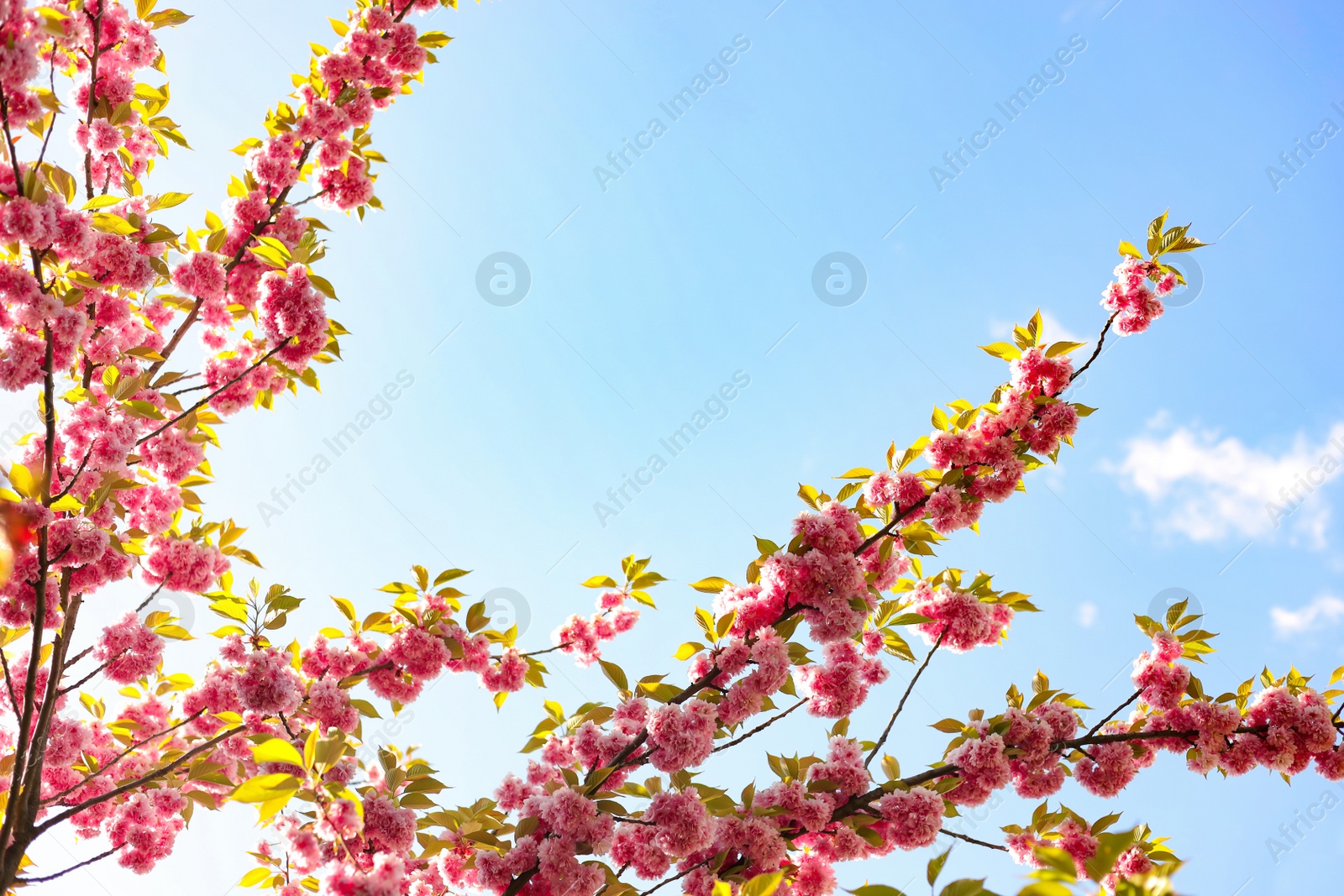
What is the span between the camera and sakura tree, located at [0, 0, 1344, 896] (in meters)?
3.40

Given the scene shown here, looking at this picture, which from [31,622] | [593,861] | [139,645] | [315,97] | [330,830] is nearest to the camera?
[330,830]

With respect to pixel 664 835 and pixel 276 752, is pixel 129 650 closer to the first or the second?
pixel 276 752

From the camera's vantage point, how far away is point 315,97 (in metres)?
5.06

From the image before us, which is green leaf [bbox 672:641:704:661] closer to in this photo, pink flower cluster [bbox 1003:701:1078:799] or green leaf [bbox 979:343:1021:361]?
pink flower cluster [bbox 1003:701:1078:799]

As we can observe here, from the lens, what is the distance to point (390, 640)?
13.7ft

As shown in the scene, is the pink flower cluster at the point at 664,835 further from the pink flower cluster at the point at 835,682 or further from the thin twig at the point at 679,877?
the pink flower cluster at the point at 835,682

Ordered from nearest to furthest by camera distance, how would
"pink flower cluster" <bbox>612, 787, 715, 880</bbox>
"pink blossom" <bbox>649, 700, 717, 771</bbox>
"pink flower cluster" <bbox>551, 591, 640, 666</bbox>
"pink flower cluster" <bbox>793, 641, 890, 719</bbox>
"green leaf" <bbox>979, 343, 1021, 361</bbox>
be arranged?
"pink flower cluster" <bbox>612, 787, 715, 880</bbox>, "pink blossom" <bbox>649, 700, 717, 771</bbox>, "pink flower cluster" <bbox>793, 641, 890, 719</bbox>, "green leaf" <bbox>979, 343, 1021, 361</bbox>, "pink flower cluster" <bbox>551, 591, 640, 666</bbox>

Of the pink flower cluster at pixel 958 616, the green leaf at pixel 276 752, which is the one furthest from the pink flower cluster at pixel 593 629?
the green leaf at pixel 276 752

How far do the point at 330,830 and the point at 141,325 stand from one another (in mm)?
3509

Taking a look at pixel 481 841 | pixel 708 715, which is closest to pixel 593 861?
pixel 481 841

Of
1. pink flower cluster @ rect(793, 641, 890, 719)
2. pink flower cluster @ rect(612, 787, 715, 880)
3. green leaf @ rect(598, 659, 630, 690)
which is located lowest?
pink flower cluster @ rect(612, 787, 715, 880)

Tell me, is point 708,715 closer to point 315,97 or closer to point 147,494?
point 147,494

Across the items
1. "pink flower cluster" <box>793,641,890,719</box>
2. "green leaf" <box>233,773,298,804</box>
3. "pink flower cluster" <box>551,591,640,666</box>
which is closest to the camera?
"green leaf" <box>233,773,298,804</box>

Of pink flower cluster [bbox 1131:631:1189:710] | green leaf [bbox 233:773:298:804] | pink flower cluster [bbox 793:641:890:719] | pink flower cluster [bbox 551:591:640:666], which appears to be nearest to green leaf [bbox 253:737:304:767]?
green leaf [bbox 233:773:298:804]
